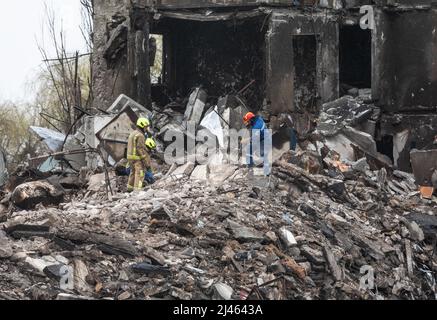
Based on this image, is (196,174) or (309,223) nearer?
(309,223)

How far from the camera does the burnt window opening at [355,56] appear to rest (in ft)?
64.3

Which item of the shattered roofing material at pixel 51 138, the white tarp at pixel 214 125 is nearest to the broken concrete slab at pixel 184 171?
the white tarp at pixel 214 125

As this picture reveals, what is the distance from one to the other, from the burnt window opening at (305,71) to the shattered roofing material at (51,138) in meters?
5.09

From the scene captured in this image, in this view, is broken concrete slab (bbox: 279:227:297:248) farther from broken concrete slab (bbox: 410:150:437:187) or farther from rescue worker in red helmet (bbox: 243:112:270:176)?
broken concrete slab (bbox: 410:150:437:187)

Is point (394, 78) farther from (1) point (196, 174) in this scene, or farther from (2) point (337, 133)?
(1) point (196, 174)

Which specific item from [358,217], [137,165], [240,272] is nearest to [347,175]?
[358,217]

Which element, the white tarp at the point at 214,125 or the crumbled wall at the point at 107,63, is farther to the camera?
the crumbled wall at the point at 107,63

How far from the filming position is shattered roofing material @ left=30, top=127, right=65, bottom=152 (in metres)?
16.5

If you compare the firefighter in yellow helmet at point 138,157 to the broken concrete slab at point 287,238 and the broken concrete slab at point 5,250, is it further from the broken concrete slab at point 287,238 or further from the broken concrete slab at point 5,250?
the broken concrete slab at point 5,250

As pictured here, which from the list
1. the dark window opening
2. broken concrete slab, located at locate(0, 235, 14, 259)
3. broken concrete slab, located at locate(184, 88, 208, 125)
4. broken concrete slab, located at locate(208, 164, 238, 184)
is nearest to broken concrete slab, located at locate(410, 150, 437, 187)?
the dark window opening

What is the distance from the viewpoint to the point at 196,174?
42.8 ft

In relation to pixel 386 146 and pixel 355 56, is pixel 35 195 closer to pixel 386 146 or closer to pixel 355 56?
pixel 386 146

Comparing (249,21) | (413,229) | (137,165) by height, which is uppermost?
(249,21)
